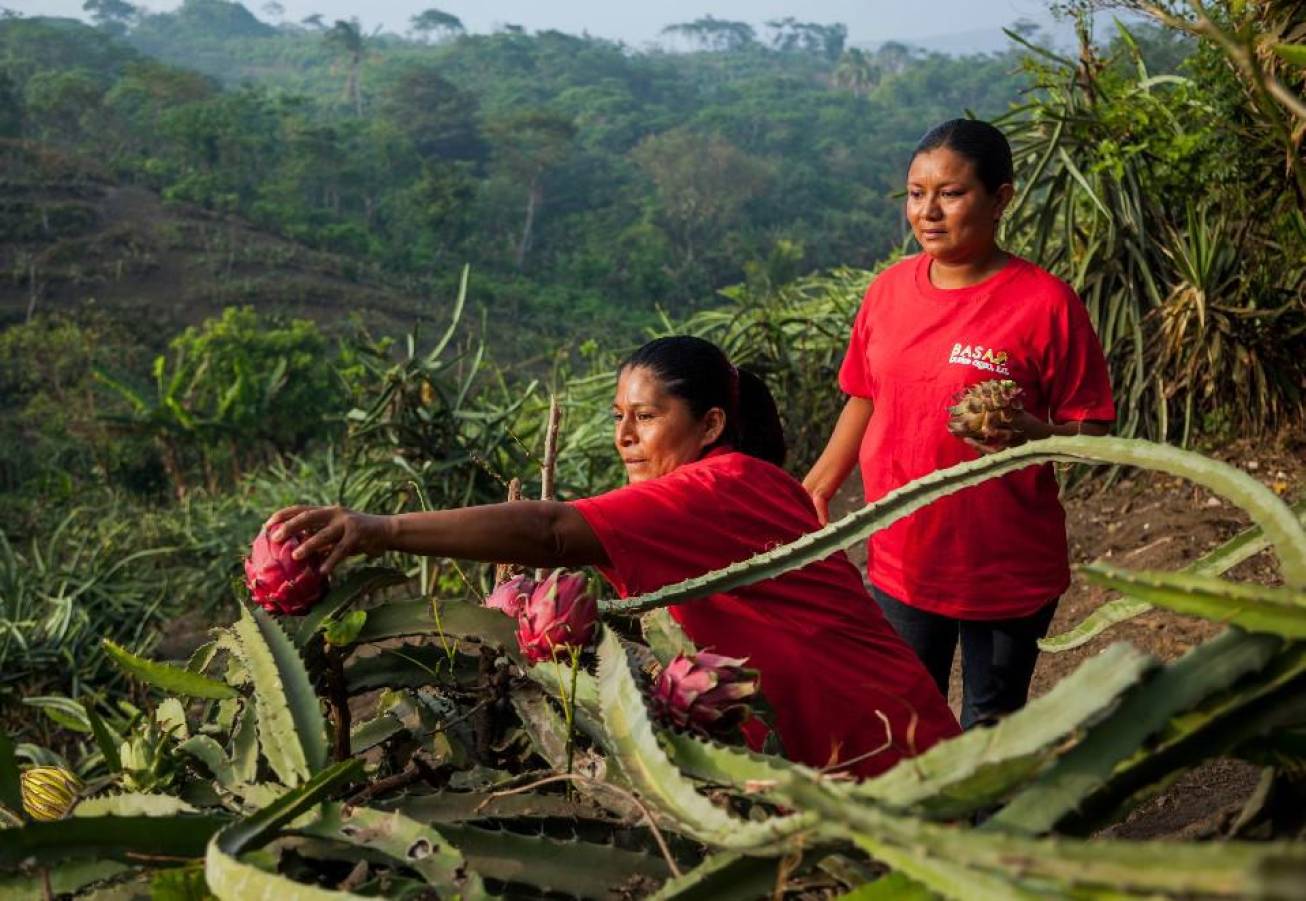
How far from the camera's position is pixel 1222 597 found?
0.73 metres

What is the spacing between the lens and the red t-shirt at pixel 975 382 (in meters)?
2.04

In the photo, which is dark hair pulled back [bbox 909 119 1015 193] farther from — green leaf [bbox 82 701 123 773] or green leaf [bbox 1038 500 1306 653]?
green leaf [bbox 82 701 123 773]

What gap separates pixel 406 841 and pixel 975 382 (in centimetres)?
141

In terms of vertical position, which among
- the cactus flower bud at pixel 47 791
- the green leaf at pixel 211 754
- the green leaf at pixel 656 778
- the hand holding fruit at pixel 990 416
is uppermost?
the hand holding fruit at pixel 990 416

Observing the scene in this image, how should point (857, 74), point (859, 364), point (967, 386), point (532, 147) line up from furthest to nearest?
point (857, 74) → point (532, 147) → point (859, 364) → point (967, 386)

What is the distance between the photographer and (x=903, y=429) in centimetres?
213

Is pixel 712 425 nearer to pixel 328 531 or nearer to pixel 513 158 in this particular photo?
pixel 328 531

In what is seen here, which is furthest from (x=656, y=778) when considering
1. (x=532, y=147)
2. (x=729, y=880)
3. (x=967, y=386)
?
(x=532, y=147)

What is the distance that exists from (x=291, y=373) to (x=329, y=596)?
46.3 feet

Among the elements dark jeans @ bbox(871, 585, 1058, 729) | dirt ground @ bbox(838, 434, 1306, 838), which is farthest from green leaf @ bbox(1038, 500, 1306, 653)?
dirt ground @ bbox(838, 434, 1306, 838)

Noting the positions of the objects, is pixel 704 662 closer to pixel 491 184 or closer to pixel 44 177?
pixel 44 177

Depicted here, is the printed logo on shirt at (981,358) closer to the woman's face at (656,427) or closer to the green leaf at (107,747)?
the woman's face at (656,427)

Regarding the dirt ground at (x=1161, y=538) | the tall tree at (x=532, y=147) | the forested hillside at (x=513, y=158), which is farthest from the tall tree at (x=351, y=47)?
the dirt ground at (x=1161, y=538)

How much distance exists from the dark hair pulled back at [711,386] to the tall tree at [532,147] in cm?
4488
